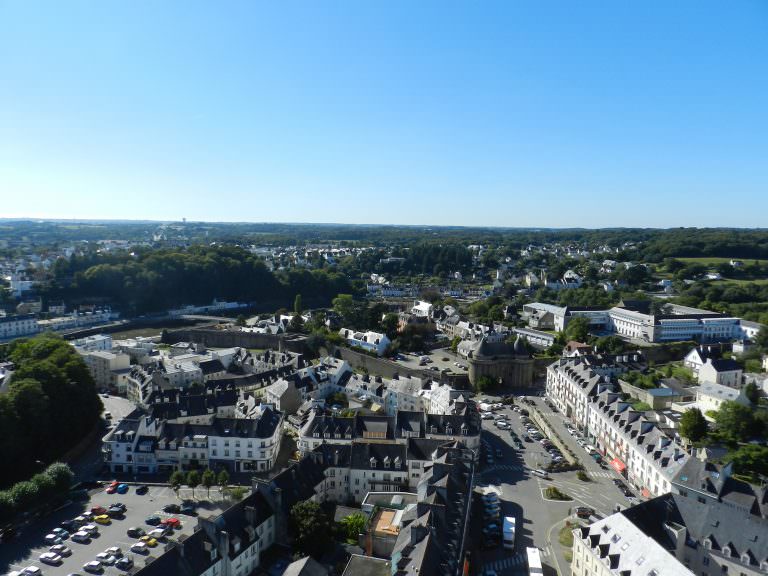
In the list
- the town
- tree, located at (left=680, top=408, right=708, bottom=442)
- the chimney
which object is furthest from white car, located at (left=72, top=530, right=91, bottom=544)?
tree, located at (left=680, top=408, right=708, bottom=442)

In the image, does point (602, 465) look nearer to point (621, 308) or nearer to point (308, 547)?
point (308, 547)

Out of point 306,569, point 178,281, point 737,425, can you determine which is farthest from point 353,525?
point 178,281

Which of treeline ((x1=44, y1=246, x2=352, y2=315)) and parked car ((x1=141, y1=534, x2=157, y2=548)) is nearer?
parked car ((x1=141, y1=534, x2=157, y2=548))

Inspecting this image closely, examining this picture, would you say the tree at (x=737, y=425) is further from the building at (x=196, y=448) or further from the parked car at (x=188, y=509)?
the parked car at (x=188, y=509)

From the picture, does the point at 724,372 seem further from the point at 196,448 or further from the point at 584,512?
the point at 196,448

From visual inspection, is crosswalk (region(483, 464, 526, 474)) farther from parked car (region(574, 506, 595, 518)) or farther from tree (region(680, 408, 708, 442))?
tree (region(680, 408, 708, 442))

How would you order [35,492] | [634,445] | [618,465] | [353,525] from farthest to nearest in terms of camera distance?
[618,465]
[634,445]
[35,492]
[353,525]

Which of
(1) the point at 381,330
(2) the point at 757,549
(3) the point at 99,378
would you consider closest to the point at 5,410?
(3) the point at 99,378

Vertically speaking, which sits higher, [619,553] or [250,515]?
[619,553]
